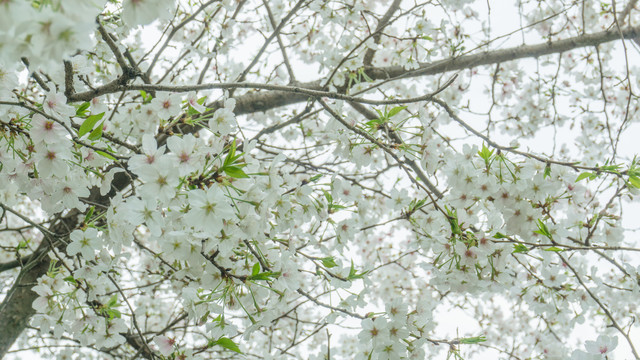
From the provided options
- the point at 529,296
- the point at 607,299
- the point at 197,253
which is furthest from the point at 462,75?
the point at 197,253

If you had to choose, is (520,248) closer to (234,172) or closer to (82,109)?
(234,172)

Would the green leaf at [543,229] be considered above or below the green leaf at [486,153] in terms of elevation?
below

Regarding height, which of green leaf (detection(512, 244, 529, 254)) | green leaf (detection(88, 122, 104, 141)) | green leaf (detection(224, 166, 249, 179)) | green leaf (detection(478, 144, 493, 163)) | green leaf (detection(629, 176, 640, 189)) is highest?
green leaf (detection(478, 144, 493, 163))

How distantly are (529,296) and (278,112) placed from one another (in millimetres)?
2643

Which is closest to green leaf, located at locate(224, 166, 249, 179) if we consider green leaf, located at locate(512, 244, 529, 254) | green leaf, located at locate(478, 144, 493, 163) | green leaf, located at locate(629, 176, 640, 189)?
green leaf, located at locate(478, 144, 493, 163)

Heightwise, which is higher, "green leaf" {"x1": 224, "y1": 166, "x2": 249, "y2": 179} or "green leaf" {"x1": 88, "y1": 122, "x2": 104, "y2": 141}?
"green leaf" {"x1": 88, "y1": 122, "x2": 104, "y2": 141}

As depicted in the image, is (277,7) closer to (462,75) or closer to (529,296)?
(462,75)

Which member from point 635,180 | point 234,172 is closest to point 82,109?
point 234,172

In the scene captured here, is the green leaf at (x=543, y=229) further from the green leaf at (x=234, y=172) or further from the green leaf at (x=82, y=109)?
the green leaf at (x=82, y=109)

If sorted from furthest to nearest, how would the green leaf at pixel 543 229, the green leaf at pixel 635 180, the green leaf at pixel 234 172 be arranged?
the green leaf at pixel 543 229, the green leaf at pixel 635 180, the green leaf at pixel 234 172

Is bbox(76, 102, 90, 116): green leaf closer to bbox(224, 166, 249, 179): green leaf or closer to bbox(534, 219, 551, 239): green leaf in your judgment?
bbox(224, 166, 249, 179): green leaf

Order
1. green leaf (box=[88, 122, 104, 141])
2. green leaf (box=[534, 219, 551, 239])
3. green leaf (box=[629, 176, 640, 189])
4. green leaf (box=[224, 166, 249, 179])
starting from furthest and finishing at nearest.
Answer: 1. green leaf (box=[534, 219, 551, 239])
2. green leaf (box=[629, 176, 640, 189])
3. green leaf (box=[88, 122, 104, 141])
4. green leaf (box=[224, 166, 249, 179])

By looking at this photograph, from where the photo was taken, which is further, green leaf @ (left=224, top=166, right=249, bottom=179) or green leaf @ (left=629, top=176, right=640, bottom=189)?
green leaf @ (left=629, top=176, right=640, bottom=189)

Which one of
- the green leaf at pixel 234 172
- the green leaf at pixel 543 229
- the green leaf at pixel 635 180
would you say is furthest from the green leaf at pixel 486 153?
the green leaf at pixel 234 172
